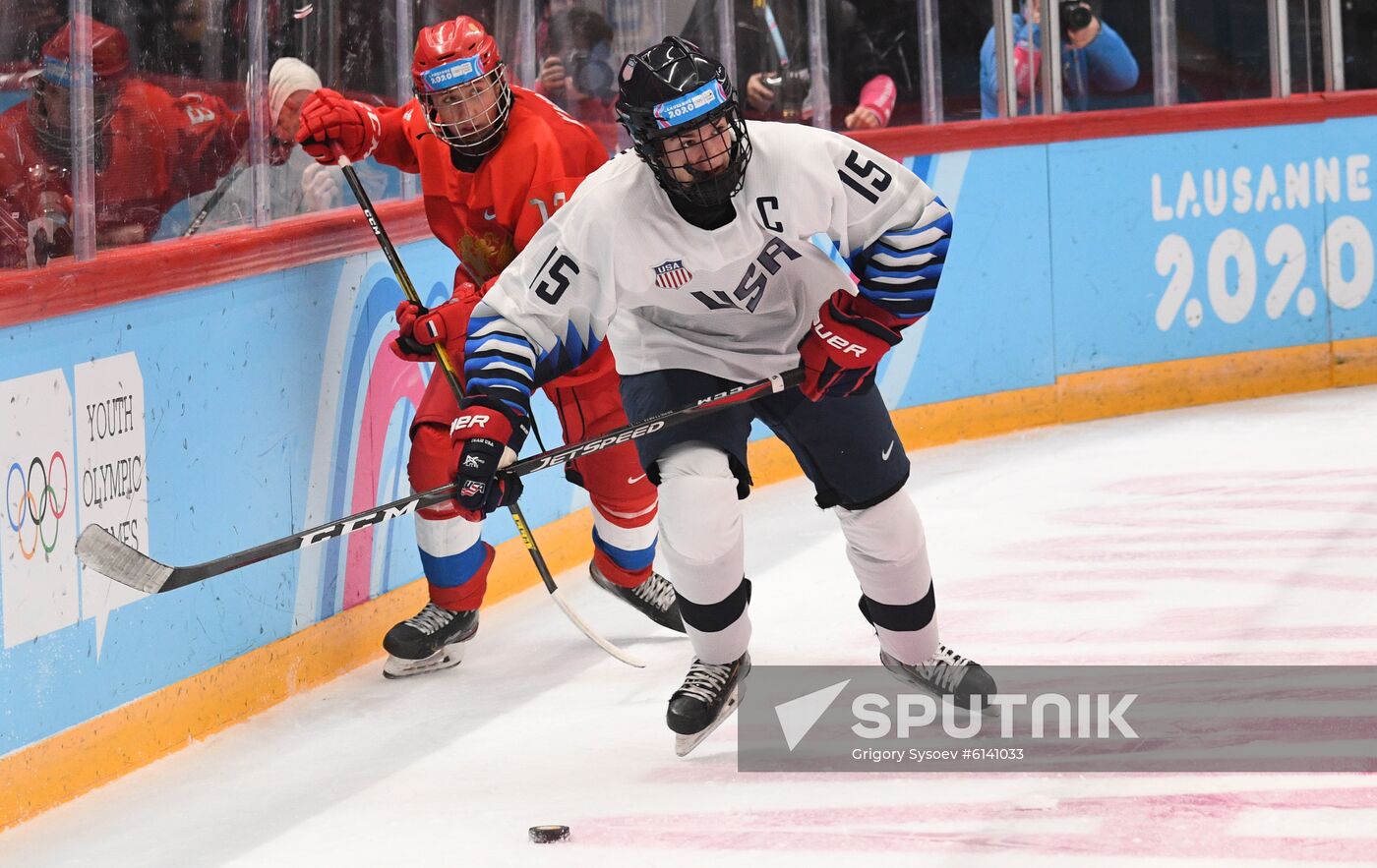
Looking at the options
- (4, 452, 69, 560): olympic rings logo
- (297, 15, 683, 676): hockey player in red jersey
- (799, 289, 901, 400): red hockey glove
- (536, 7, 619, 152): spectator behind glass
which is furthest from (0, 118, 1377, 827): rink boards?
(799, 289, 901, 400): red hockey glove

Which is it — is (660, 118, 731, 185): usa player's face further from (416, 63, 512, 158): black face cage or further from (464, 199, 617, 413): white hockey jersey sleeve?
(416, 63, 512, 158): black face cage

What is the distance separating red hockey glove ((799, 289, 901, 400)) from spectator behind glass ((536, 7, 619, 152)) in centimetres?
224

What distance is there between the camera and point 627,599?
4246 mm

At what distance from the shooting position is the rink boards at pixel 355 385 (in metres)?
3.18

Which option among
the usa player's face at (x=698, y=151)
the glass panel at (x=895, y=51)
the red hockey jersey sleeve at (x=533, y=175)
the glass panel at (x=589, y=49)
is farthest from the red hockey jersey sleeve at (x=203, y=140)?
the glass panel at (x=895, y=51)

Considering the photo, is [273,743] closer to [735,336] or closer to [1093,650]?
[735,336]

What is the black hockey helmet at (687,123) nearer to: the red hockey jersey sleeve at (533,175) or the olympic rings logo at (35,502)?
the red hockey jersey sleeve at (533,175)

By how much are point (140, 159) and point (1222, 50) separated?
14.3 ft

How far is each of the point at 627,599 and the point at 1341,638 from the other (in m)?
1.52

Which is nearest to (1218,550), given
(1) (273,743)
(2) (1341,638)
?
(2) (1341,638)

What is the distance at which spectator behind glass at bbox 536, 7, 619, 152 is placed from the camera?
17.0 feet

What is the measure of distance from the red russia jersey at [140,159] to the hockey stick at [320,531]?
2.12 ft

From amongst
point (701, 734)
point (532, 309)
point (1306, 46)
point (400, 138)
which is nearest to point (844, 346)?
point (532, 309)

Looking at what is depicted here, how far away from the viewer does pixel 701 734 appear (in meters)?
3.27
